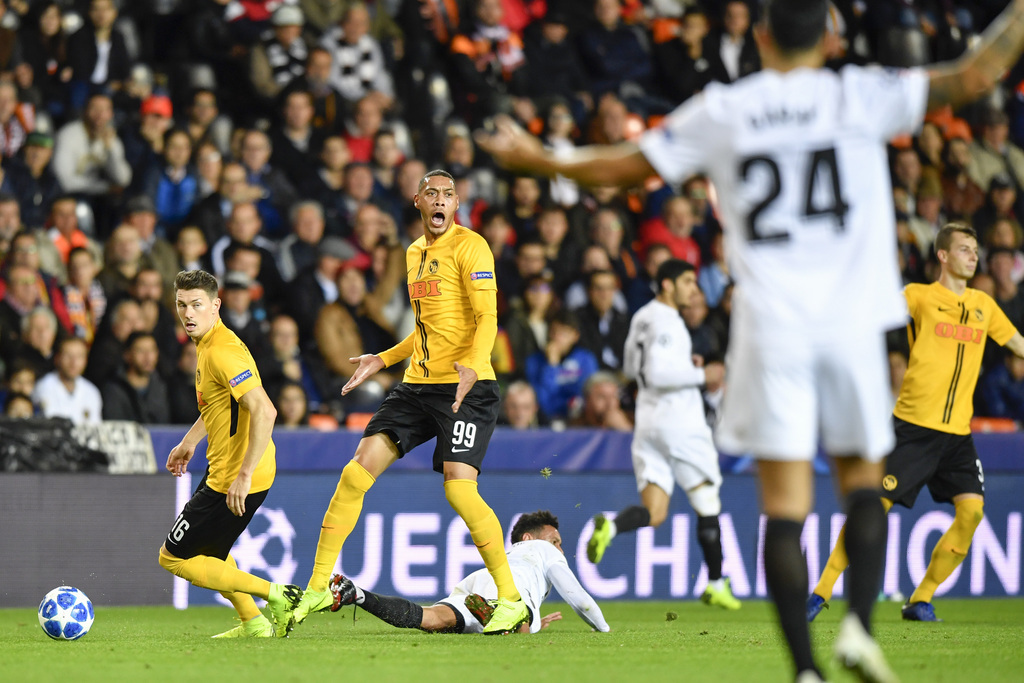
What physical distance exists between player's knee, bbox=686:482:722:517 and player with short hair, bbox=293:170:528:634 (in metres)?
2.89

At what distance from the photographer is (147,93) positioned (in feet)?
41.7

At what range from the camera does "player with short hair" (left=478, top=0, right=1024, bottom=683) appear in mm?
4074

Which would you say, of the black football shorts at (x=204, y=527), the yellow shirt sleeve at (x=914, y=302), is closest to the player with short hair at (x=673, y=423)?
the yellow shirt sleeve at (x=914, y=302)

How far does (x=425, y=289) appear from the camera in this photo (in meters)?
7.22

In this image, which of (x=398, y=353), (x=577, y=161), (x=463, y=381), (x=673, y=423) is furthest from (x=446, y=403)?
(x=673, y=423)

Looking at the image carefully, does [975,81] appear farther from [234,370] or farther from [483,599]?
[483,599]

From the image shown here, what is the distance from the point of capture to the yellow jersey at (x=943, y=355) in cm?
824

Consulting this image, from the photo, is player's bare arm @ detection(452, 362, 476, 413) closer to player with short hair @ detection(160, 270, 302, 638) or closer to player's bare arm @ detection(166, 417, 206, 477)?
player with short hair @ detection(160, 270, 302, 638)

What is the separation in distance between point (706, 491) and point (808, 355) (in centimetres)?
582

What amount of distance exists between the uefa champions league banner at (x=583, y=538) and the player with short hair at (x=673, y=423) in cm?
82

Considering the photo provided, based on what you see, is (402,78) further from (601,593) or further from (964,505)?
(964,505)

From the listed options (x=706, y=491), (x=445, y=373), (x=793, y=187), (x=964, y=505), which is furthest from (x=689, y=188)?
(x=793, y=187)

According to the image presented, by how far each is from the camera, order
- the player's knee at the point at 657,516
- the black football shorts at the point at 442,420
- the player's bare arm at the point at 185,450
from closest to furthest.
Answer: the black football shorts at the point at 442,420 → the player's bare arm at the point at 185,450 → the player's knee at the point at 657,516

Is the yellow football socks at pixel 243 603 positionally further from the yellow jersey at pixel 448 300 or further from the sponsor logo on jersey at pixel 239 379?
the yellow jersey at pixel 448 300
